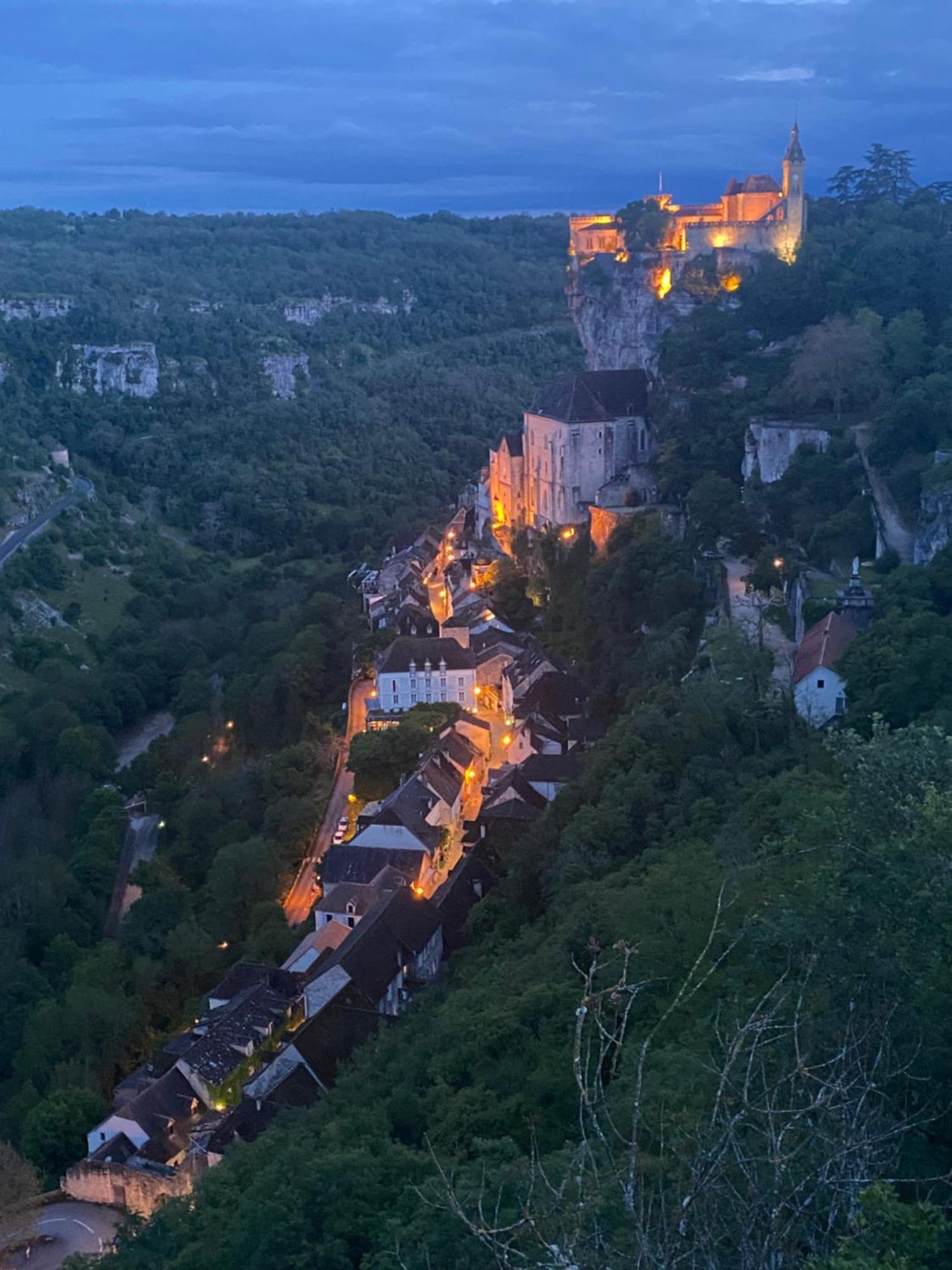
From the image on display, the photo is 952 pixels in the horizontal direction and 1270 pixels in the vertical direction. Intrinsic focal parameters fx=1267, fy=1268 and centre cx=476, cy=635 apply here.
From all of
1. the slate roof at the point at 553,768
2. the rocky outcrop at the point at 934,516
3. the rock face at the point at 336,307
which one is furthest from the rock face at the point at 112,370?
the rocky outcrop at the point at 934,516

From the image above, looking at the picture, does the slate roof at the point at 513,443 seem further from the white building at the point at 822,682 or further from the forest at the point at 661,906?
the white building at the point at 822,682

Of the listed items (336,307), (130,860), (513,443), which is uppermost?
(336,307)

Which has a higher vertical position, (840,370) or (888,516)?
(840,370)

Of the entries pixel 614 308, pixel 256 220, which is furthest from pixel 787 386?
pixel 256 220

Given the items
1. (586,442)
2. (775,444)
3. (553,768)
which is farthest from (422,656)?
(775,444)

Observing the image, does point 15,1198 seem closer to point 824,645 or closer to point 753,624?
point 824,645

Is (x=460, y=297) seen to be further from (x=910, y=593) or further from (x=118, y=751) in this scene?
(x=910, y=593)
